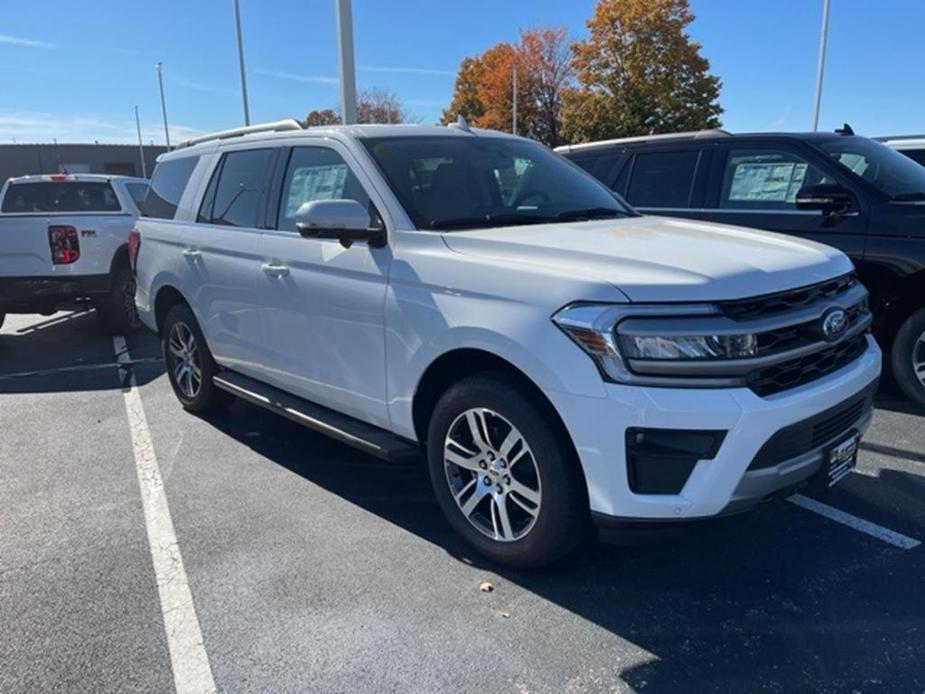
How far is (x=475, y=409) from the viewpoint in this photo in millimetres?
3076

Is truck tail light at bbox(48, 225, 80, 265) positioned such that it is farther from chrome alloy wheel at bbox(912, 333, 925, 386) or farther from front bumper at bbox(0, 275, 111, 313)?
chrome alloy wheel at bbox(912, 333, 925, 386)

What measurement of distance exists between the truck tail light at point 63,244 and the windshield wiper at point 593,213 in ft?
20.2

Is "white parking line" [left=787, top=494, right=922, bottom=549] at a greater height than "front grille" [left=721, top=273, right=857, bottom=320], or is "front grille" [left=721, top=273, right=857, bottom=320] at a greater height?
"front grille" [left=721, top=273, right=857, bottom=320]

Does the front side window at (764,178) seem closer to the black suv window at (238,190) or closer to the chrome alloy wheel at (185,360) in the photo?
the black suv window at (238,190)

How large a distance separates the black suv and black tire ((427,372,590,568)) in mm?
3418

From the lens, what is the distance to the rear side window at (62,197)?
8562 mm

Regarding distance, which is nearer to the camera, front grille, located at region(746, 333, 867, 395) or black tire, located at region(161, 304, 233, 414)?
front grille, located at region(746, 333, 867, 395)

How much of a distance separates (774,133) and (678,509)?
13.8 feet

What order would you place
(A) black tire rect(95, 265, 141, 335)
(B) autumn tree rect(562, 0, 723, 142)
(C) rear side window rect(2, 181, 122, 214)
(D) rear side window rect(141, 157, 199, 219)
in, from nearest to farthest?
1. (D) rear side window rect(141, 157, 199, 219)
2. (A) black tire rect(95, 265, 141, 335)
3. (C) rear side window rect(2, 181, 122, 214)
4. (B) autumn tree rect(562, 0, 723, 142)

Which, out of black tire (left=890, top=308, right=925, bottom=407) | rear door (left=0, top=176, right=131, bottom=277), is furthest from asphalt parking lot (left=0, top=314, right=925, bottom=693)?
rear door (left=0, top=176, right=131, bottom=277)

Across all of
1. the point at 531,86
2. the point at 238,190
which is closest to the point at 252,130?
the point at 238,190

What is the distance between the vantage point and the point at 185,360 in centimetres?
541

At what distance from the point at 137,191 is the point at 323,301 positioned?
683cm

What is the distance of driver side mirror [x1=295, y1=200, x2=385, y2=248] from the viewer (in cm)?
335
